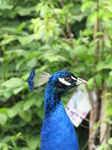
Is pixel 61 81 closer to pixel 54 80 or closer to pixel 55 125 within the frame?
pixel 54 80

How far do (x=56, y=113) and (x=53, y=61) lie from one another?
0.98m

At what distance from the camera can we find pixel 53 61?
8.81ft

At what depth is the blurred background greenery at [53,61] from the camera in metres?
2.48

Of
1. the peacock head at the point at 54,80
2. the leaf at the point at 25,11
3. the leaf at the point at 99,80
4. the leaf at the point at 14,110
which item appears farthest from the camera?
the leaf at the point at 25,11

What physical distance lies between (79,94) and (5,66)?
0.68 meters

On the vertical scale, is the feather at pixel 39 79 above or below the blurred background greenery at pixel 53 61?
above

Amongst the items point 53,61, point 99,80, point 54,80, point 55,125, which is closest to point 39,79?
point 54,80

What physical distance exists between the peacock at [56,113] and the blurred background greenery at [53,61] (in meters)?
0.45

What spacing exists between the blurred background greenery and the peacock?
452 mm

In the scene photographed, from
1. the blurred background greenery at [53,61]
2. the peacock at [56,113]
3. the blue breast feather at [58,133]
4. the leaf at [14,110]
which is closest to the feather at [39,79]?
the peacock at [56,113]

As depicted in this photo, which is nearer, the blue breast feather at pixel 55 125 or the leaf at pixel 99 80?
the blue breast feather at pixel 55 125

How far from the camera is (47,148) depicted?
1.73 meters

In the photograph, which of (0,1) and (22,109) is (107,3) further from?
(0,1)

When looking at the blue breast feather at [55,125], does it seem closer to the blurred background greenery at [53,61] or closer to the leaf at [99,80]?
the blurred background greenery at [53,61]
